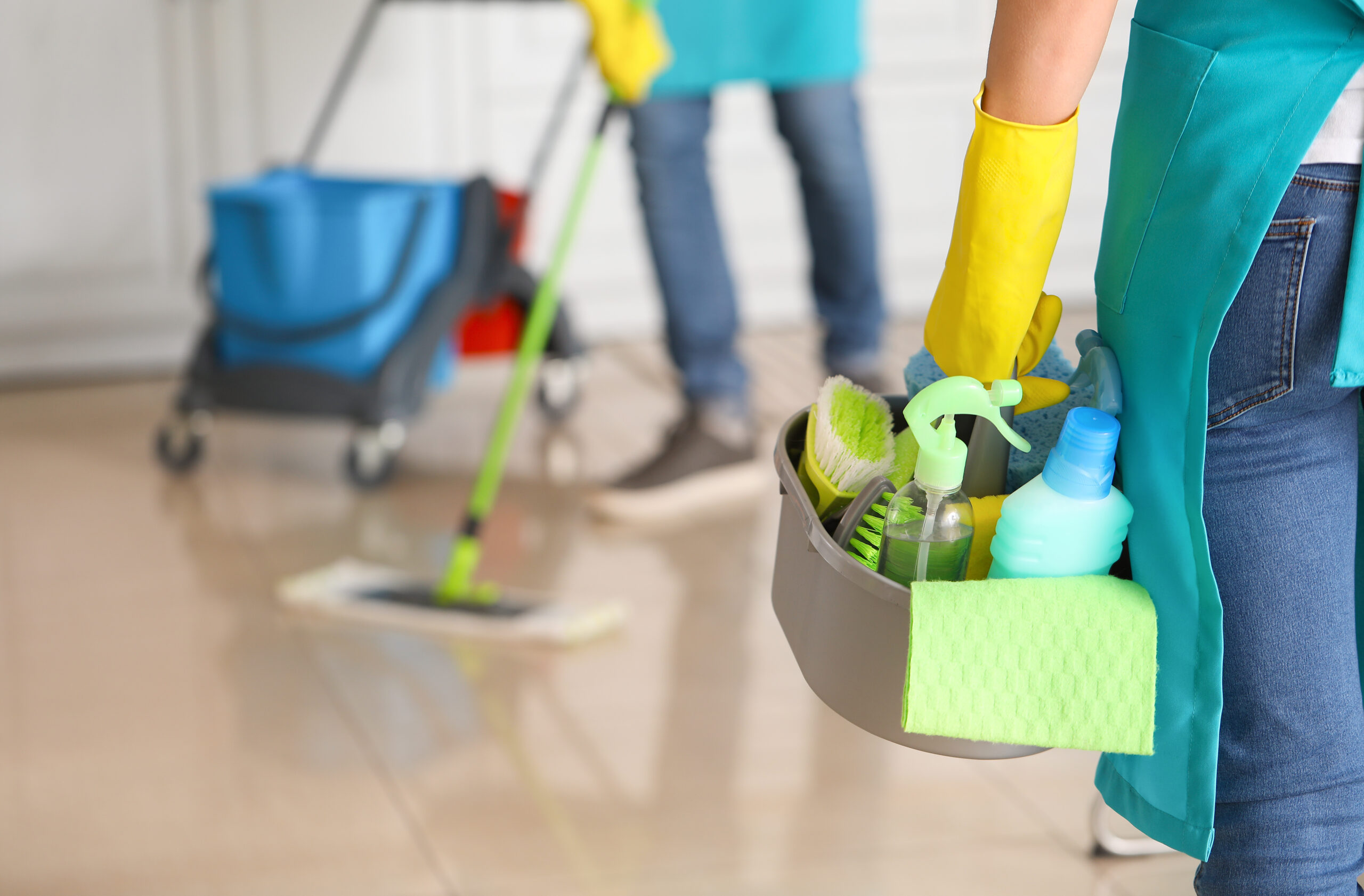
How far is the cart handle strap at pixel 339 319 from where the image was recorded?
2221 millimetres

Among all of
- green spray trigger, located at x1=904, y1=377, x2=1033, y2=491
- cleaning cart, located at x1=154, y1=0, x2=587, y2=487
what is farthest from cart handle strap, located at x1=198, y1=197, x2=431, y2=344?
green spray trigger, located at x1=904, y1=377, x2=1033, y2=491

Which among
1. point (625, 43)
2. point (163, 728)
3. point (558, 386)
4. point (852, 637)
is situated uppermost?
point (625, 43)

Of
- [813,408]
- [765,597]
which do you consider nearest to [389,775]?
[765,597]

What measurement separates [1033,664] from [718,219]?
1582 millimetres

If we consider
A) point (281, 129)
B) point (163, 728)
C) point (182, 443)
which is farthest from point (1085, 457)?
point (281, 129)

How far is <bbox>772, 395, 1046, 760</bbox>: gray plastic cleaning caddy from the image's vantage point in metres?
0.70

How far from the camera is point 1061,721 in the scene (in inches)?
27.3

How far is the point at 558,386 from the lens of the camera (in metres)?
2.58

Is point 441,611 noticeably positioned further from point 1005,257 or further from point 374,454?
point 1005,257

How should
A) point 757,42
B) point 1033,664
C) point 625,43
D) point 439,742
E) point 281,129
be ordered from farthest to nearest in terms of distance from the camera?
point 281,129 → point 757,42 → point 625,43 → point 439,742 → point 1033,664

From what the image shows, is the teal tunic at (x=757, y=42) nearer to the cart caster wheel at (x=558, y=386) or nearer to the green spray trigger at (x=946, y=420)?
the cart caster wheel at (x=558, y=386)

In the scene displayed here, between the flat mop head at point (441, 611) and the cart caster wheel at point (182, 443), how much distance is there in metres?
0.55

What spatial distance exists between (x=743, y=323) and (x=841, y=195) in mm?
999

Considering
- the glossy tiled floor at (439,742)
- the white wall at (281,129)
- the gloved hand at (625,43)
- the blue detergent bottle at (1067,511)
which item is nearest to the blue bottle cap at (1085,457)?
the blue detergent bottle at (1067,511)
